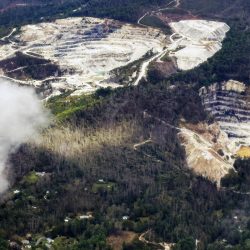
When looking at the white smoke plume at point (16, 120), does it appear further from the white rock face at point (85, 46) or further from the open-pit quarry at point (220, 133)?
the open-pit quarry at point (220, 133)

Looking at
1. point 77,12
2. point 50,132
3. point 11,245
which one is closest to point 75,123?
point 50,132

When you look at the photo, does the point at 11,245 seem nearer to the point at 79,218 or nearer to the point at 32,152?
the point at 79,218

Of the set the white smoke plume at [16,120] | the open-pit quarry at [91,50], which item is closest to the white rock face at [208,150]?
the open-pit quarry at [91,50]

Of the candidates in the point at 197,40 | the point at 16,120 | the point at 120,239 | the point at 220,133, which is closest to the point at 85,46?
the point at 197,40

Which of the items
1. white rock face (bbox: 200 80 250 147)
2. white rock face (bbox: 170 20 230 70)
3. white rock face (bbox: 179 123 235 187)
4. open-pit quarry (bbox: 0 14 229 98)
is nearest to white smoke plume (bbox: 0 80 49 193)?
open-pit quarry (bbox: 0 14 229 98)

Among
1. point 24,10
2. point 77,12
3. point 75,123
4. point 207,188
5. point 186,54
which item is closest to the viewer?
point 207,188

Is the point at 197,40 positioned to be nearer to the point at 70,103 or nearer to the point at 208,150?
the point at 70,103
